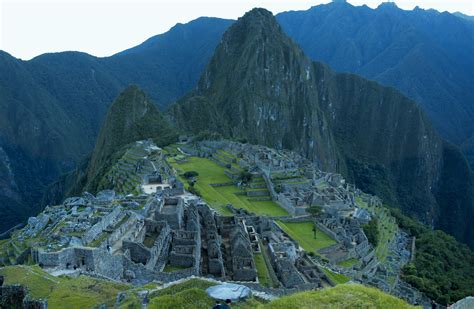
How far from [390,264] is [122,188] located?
27.9 m

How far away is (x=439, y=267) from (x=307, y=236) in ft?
61.4

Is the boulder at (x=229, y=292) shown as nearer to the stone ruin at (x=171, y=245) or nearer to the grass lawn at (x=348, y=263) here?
the stone ruin at (x=171, y=245)

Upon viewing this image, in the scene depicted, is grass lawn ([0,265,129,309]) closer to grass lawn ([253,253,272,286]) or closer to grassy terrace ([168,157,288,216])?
grass lawn ([253,253,272,286])

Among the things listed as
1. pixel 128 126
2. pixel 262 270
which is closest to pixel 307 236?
pixel 262 270

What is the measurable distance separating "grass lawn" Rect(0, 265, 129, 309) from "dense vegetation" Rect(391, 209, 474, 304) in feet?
115

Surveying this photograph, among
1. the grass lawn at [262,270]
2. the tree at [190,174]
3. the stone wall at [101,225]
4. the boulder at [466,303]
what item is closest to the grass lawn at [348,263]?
the grass lawn at [262,270]

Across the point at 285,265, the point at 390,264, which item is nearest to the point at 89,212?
the point at 285,265

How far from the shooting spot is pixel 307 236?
1658 inches

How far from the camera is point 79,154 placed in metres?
194

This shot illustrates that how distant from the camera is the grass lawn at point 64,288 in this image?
11.9 metres

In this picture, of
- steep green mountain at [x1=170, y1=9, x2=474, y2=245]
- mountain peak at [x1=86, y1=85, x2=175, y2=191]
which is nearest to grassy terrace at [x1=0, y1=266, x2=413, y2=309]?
mountain peak at [x1=86, y1=85, x2=175, y2=191]

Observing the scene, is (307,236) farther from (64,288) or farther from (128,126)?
(128,126)

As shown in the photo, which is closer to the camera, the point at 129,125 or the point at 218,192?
the point at 218,192

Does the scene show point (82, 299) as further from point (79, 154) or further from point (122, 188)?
point (79, 154)
